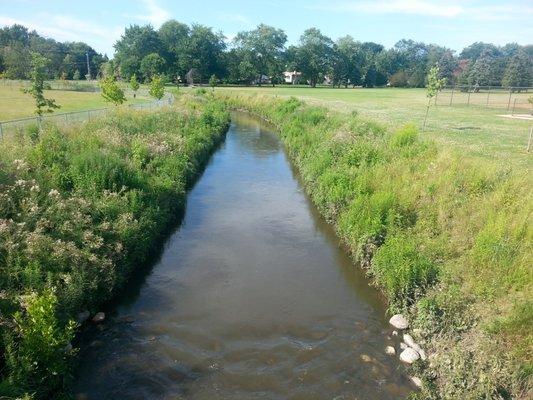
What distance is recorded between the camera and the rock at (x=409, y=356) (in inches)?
349

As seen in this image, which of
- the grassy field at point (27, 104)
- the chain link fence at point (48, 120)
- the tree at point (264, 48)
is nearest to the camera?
the chain link fence at point (48, 120)

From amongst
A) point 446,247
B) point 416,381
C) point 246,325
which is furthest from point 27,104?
point 416,381

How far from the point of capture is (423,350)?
29.8ft

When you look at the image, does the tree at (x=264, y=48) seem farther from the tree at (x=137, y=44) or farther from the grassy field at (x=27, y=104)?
the grassy field at (x=27, y=104)

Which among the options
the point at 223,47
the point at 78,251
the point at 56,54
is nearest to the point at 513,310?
the point at 78,251

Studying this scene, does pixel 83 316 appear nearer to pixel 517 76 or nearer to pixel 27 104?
pixel 27 104

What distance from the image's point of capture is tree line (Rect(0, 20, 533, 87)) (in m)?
102

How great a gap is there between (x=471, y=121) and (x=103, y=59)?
127472 millimetres

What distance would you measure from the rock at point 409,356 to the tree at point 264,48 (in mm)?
109136

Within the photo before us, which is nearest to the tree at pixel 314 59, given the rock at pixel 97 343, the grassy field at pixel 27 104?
the grassy field at pixel 27 104

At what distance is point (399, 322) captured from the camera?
33.3ft

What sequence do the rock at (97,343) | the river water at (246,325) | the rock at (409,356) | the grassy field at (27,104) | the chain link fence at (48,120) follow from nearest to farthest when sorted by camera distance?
1. the river water at (246,325)
2. the rock at (409,356)
3. the rock at (97,343)
4. the chain link fence at (48,120)
5. the grassy field at (27,104)

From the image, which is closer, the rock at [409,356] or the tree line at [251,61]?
the rock at [409,356]

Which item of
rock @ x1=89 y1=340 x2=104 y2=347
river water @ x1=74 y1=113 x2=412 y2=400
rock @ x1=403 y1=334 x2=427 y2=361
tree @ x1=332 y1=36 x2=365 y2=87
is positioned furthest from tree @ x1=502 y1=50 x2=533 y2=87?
rock @ x1=89 y1=340 x2=104 y2=347
